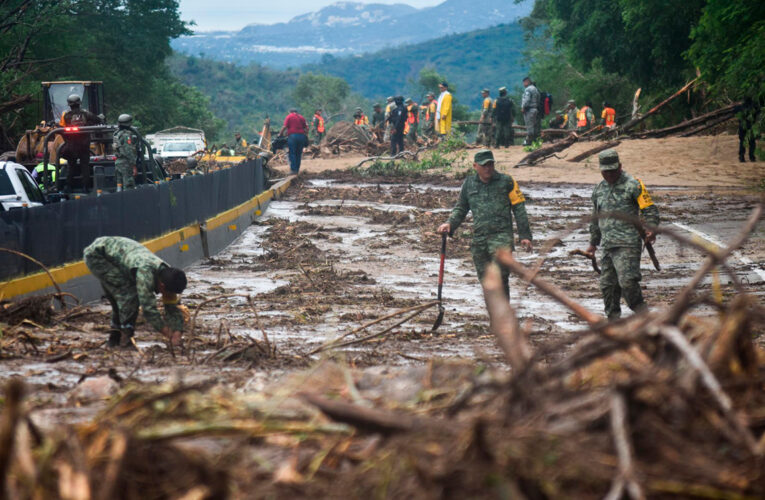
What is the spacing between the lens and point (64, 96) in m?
26.3

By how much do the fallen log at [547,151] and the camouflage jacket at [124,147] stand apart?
15.2 metres

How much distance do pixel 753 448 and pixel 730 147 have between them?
29.5m

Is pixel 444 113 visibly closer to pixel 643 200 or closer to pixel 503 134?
pixel 503 134

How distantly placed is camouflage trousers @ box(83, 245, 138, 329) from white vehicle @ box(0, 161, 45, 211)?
16.2 ft

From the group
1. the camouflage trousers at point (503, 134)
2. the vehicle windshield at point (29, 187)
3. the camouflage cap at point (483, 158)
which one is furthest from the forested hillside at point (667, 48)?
the vehicle windshield at point (29, 187)

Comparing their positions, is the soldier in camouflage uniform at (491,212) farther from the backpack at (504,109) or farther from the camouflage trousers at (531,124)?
the camouflage trousers at (531,124)

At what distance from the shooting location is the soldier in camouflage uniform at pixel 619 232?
9.30m

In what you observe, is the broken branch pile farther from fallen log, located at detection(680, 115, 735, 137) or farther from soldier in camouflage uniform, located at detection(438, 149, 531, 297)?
fallen log, located at detection(680, 115, 735, 137)

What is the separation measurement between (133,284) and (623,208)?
185 inches

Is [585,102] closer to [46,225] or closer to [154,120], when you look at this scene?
[154,120]

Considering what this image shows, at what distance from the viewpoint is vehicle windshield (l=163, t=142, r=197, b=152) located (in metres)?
32.3

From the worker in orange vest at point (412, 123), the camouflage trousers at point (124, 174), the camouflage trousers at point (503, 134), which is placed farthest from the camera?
the worker in orange vest at point (412, 123)

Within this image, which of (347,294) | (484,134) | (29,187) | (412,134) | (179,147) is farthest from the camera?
(412,134)

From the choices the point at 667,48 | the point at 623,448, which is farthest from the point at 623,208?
the point at 667,48
